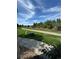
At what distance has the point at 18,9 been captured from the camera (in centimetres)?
185

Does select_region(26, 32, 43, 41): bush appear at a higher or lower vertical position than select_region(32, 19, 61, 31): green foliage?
lower

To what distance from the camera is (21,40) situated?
1.88 meters

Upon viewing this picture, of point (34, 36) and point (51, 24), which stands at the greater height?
point (51, 24)

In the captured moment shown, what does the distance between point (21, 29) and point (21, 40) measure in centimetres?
11

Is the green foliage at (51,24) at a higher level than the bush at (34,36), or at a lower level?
higher

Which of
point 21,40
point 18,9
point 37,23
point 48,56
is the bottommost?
point 48,56

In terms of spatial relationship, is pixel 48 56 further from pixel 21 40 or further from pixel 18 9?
pixel 18 9

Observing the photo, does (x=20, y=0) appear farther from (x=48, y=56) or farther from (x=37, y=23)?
(x=48, y=56)

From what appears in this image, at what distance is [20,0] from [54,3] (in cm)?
36
